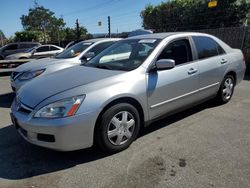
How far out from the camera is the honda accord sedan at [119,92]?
131 inches

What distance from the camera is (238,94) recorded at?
6688mm

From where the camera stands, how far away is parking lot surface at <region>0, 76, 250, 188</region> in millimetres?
3078

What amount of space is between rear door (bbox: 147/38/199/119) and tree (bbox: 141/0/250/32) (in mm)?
12696

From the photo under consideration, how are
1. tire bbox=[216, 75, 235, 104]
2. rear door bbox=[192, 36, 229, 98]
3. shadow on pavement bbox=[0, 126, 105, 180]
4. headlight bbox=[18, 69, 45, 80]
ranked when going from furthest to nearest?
1. headlight bbox=[18, 69, 45, 80]
2. tire bbox=[216, 75, 235, 104]
3. rear door bbox=[192, 36, 229, 98]
4. shadow on pavement bbox=[0, 126, 105, 180]

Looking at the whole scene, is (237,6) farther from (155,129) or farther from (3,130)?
(3,130)

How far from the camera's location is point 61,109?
3307mm

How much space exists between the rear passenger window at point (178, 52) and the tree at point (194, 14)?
12695 millimetres

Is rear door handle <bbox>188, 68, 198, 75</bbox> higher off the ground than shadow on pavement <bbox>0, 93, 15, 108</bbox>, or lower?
higher

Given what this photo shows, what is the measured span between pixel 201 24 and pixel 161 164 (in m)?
15.5

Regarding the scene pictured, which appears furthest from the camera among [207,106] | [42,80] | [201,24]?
[201,24]

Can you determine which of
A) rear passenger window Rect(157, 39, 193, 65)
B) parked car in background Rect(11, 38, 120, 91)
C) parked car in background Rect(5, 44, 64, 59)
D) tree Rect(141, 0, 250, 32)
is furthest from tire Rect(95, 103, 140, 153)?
tree Rect(141, 0, 250, 32)

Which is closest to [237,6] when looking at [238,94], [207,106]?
[238,94]

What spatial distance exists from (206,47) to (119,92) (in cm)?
240

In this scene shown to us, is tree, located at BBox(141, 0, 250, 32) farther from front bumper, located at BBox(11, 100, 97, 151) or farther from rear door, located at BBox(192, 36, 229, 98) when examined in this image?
front bumper, located at BBox(11, 100, 97, 151)
